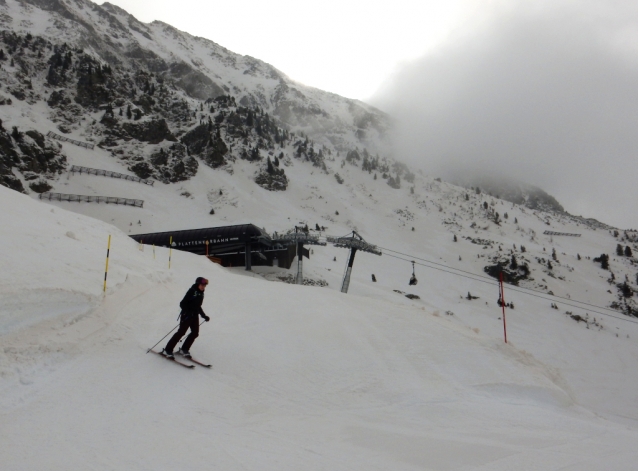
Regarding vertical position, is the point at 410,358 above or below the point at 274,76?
below

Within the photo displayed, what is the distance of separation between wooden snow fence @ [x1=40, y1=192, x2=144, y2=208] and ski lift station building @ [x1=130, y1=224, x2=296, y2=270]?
69.4 ft

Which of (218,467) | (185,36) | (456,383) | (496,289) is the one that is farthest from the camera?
(185,36)

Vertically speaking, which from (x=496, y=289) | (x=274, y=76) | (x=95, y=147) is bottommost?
(x=496, y=289)

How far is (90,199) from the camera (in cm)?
5909

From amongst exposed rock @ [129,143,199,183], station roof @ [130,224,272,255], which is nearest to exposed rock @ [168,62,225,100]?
exposed rock @ [129,143,199,183]

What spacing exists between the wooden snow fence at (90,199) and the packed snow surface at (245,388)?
169ft

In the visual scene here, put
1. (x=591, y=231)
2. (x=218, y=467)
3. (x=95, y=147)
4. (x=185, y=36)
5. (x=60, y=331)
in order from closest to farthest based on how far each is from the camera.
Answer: (x=218, y=467)
(x=60, y=331)
(x=95, y=147)
(x=591, y=231)
(x=185, y=36)

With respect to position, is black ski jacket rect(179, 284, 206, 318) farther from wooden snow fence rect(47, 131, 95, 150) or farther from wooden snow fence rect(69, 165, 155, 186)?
wooden snow fence rect(47, 131, 95, 150)

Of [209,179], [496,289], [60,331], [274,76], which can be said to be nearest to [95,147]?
[209,179]

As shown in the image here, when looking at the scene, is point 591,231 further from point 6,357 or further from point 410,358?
point 6,357

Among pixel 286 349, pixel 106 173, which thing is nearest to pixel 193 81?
pixel 106 173

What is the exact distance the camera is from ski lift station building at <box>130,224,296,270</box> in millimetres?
41375

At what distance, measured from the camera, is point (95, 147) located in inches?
2968

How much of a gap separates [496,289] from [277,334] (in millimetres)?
46543
